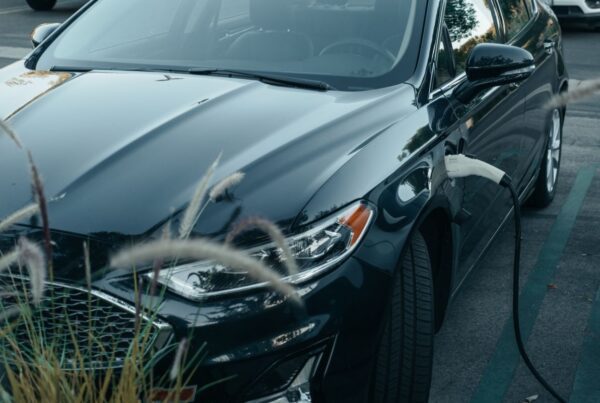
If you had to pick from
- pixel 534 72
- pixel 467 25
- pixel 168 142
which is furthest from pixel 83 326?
pixel 534 72

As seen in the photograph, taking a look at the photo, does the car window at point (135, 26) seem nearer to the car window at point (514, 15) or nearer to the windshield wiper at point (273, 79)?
the windshield wiper at point (273, 79)

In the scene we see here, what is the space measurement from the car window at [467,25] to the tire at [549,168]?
4.20 ft

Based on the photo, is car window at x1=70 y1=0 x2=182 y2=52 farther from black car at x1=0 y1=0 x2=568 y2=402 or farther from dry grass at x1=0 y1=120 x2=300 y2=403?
dry grass at x1=0 y1=120 x2=300 y2=403

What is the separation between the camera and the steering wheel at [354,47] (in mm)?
4242

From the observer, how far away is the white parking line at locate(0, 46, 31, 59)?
12.3 metres

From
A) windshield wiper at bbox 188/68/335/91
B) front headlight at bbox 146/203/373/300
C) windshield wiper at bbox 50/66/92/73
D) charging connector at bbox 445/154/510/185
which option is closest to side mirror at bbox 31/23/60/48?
windshield wiper at bbox 50/66/92/73

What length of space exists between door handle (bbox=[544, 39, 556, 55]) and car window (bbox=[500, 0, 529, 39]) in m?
0.20

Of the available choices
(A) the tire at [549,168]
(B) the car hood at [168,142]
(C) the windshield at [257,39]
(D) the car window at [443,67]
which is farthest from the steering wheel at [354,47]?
(A) the tire at [549,168]

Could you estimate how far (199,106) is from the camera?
374 cm

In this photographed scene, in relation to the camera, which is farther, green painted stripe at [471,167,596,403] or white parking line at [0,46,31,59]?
white parking line at [0,46,31,59]

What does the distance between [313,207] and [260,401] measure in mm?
573

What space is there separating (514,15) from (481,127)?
1583 mm

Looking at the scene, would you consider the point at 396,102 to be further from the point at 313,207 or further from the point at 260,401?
the point at 260,401

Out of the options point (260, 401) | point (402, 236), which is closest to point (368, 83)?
point (402, 236)
